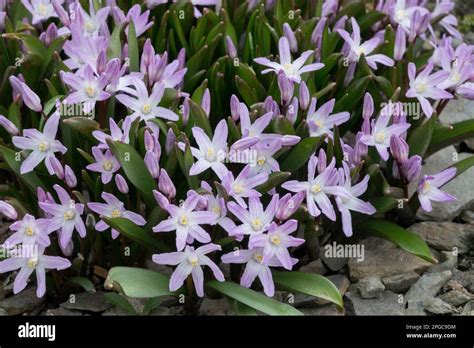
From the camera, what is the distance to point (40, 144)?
157 inches

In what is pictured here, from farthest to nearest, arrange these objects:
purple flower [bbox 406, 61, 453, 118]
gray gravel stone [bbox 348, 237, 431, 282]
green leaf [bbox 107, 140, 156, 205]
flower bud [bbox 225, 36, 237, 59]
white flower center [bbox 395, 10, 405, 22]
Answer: white flower center [bbox 395, 10, 405, 22], flower bud [bbox 225, 36, 237, 59], purple flower [bbox 406, 61, 453, 118], gray gravel stone [bbox 348, 237, 431, 282], green leaf [bbox 107, 140, 156, 205]

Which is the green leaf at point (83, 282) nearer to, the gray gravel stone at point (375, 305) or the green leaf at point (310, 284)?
the green leaf at point (310, 284)

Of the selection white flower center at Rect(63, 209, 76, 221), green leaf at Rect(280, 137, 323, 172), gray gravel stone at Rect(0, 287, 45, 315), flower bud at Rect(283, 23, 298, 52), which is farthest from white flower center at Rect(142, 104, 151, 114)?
gray gravel stone at Rect(0, 287, 45, 315)

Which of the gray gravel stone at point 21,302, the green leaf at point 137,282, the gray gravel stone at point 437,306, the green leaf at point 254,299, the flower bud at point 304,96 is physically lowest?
the gray gravel stone at point 21,302

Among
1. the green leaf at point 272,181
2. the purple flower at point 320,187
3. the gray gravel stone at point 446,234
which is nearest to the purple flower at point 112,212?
the green leaf at point 272,181

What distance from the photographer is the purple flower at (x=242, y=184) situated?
3.78 meters

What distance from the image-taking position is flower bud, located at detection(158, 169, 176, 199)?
12.2 ft

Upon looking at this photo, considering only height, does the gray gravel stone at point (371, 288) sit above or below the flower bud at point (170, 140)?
below

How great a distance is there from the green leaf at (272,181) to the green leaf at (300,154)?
20 centimetres

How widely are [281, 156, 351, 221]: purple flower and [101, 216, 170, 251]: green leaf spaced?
0.62 meters

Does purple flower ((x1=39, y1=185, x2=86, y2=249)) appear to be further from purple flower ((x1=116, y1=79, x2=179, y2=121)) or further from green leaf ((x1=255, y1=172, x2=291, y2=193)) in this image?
green leaf ((x1=255, y1=172, x2=291, y2=193))

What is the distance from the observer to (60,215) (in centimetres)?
389
